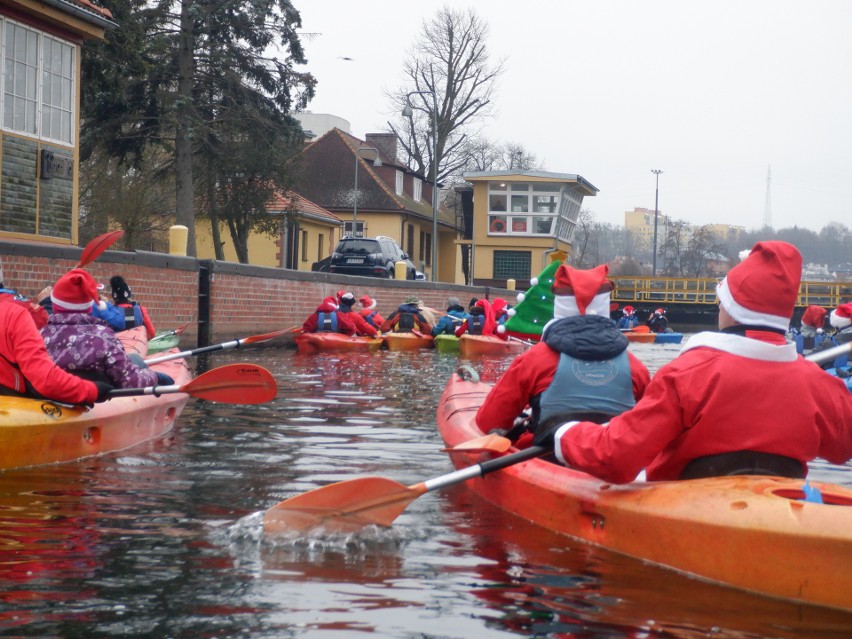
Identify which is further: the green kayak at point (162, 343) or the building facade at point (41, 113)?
the building facade at point (41, 113)

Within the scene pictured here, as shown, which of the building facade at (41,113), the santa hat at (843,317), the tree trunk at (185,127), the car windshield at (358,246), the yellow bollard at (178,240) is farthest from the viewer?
the car windshield at (358,246)

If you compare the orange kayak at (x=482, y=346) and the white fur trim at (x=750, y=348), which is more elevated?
the white fur trim at (x=750, y=348)

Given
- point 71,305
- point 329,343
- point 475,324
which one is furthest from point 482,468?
point 475,324

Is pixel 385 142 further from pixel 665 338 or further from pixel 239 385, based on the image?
pixel 239 385

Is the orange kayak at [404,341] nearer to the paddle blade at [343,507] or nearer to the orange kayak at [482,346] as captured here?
the orange kayak at [482,346]

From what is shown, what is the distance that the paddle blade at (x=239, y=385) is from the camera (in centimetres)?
897

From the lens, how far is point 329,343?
21594 mm

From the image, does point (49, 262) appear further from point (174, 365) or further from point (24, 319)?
point (24, 319)

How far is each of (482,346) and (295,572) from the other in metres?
16.8

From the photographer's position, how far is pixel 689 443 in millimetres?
5020

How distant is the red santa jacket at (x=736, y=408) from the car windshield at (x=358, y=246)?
29.2 meters

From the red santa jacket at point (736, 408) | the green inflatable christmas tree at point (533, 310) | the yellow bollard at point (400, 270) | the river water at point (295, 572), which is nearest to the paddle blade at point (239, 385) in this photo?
the river water at point (295, 572)

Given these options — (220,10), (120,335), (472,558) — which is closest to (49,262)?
(120,335)

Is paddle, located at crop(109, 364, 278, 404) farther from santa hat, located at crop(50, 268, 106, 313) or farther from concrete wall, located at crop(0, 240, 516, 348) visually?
concrete wall, located at crop(0, 240, 516, 348)
